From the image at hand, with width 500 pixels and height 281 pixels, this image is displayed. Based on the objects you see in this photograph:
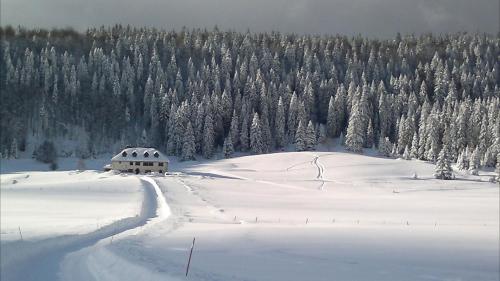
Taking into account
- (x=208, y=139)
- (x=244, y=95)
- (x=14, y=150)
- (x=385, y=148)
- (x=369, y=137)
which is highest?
(x=244, y=95)

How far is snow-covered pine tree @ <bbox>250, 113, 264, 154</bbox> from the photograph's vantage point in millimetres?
102500

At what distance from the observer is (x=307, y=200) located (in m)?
46.4

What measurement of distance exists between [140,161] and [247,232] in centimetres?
5929

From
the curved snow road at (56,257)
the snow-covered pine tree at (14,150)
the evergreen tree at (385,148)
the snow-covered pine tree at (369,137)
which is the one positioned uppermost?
the snow-covered pine tree at (369,137)

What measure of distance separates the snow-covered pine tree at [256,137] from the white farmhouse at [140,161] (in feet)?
86.8

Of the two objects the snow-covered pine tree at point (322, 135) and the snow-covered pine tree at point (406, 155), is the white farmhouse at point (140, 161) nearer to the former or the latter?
the snow-covered pine tree at point (322, 135)

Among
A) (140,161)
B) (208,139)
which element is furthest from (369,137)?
(140,161)

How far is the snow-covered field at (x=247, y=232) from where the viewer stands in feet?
47.7

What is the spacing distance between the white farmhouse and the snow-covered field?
22858 millimetres

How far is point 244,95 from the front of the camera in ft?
388

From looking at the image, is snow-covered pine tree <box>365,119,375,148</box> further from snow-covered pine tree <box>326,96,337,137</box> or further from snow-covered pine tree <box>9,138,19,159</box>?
snow-covered pine tree <box>9,138,19,159</box>

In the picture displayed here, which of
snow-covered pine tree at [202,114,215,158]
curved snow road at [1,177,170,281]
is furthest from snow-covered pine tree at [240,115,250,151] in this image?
curved snow road at [1,177,170,281]

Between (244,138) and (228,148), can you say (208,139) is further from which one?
(244,138)

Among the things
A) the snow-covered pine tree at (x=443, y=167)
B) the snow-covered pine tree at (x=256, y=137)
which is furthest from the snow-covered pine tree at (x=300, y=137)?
the snow-covered pine tree at (x=443, y=167)
